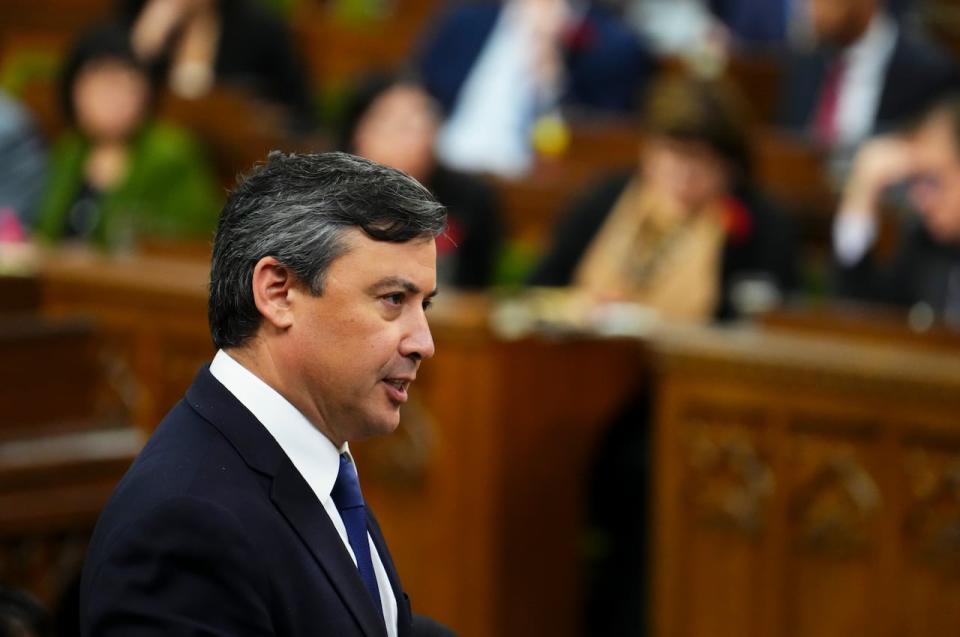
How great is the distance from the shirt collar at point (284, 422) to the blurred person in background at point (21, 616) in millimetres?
1463

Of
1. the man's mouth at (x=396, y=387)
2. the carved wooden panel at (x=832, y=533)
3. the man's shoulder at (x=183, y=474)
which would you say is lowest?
the carved wooden panel at (x=832, y=533)

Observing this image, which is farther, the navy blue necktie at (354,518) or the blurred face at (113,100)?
the blurred face at (113,100)

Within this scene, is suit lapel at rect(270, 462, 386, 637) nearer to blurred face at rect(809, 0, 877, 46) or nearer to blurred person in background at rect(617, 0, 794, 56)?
blurred face at rect(809, 0, 877, 46)

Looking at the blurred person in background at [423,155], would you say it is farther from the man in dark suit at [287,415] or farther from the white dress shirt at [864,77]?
the man in dark suit at [287,415]

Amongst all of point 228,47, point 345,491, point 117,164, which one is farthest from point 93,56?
point 345,491

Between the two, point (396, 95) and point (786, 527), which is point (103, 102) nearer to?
point (396, 95)

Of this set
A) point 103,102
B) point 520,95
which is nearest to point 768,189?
point 520,95

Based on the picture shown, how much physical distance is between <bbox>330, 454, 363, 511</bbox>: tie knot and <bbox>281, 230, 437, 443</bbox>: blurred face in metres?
0.05

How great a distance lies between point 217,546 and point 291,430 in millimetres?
174

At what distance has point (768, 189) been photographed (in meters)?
5.46

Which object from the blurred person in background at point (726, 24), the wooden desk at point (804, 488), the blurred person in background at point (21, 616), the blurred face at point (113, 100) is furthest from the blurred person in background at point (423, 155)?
the blurred person in background at point (21, 616)

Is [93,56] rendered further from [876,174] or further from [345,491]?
[345,491]

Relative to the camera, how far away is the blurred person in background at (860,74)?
19.5 feet

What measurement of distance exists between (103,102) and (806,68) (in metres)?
2.58
